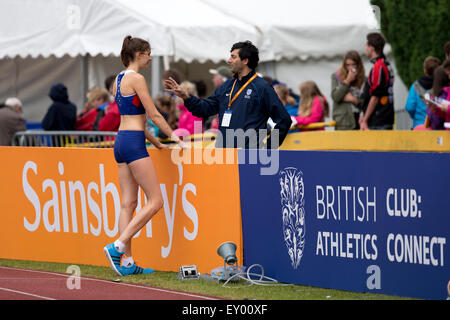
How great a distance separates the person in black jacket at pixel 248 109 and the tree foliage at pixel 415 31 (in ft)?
21.9

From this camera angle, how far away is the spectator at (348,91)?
1231 cm

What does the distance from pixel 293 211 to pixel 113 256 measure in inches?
66.0

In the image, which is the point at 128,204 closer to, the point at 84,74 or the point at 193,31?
the point at 193,31

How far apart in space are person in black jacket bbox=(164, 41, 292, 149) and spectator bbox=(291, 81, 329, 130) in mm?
4446

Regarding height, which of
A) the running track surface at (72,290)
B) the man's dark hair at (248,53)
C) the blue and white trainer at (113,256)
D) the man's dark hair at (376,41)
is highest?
the man's dark hair at (376,41)

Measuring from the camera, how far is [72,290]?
7469 millimetres

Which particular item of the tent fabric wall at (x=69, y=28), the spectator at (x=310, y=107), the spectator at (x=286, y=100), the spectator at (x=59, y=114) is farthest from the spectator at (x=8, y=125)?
the spectator at (x=310, y=107)

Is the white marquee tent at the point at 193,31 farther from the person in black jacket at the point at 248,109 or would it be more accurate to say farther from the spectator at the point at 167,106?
the person in black jacket at the point at 248,109

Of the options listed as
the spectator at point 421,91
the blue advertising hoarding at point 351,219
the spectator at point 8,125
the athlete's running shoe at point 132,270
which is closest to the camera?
the blue advertising hoarding at point 351,219

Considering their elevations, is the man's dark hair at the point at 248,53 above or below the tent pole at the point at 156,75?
below

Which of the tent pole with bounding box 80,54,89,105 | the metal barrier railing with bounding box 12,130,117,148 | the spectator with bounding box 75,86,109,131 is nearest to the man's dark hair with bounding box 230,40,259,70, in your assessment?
the metal barrier railing with bounding box 12,130,117,148

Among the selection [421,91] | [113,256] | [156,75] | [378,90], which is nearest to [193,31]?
[156,75]

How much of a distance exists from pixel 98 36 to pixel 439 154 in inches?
389

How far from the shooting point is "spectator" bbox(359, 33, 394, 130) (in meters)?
11.3
